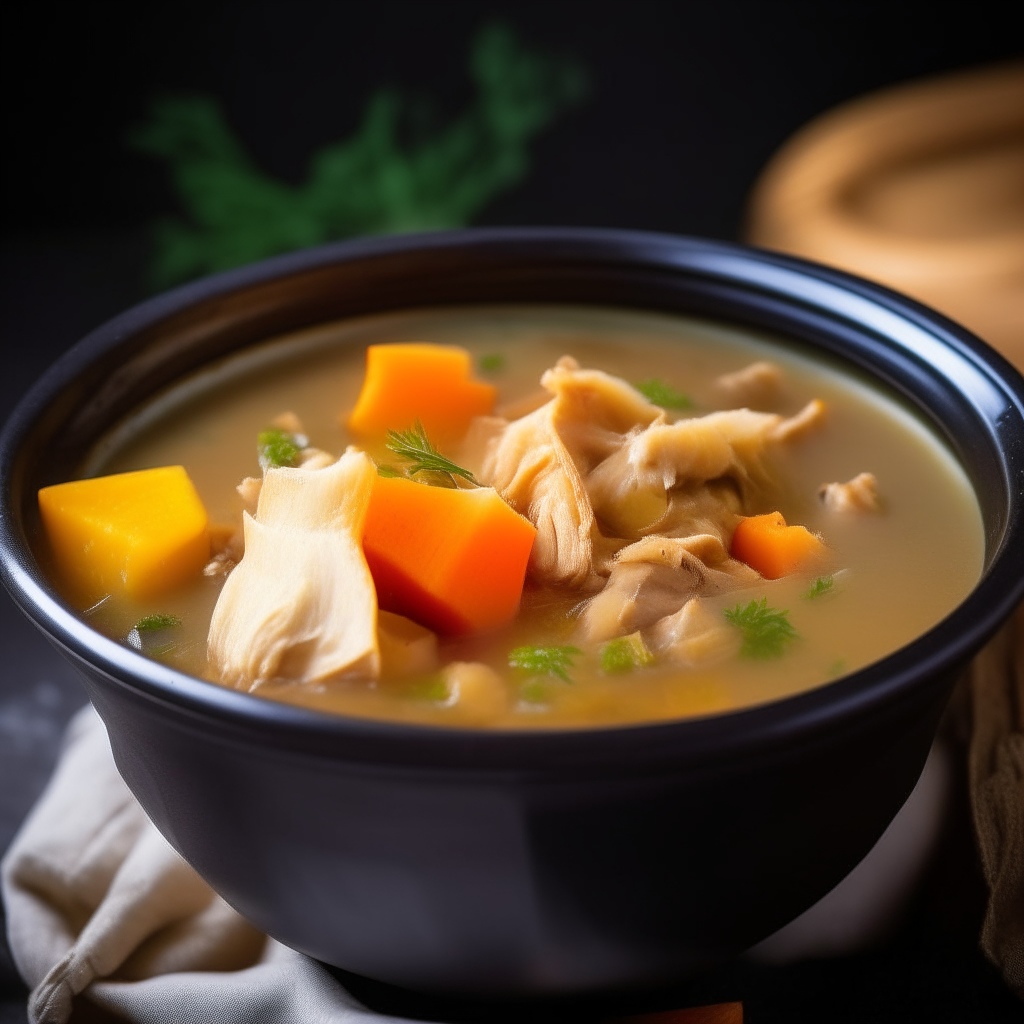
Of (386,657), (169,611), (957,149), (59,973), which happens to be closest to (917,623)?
(386,657)

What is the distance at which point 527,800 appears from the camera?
1.35 meters

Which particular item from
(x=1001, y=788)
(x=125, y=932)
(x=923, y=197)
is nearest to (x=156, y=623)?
(x=125, y=932)

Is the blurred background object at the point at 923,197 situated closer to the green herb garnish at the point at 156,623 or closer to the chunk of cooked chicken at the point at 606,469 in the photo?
the chunk of cooked chicken at the point at 606,469

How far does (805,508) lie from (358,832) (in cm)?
84

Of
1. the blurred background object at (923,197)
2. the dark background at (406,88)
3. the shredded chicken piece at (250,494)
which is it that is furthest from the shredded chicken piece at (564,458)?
the dark background at (406,88)

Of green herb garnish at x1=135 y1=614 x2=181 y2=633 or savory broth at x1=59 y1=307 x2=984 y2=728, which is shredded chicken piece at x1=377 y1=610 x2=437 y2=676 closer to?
savory broth at x1=59 y1=307 x2=984 y2=728

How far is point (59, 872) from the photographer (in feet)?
6.81

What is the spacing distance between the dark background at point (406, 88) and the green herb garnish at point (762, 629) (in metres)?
2.71

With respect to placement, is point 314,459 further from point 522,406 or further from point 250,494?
point 522,406

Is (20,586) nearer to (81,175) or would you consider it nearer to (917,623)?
(917,623)

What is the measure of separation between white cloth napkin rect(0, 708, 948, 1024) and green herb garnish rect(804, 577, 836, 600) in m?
0.45

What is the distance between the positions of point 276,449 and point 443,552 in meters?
0.51

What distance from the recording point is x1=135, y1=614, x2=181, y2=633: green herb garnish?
5.66ft

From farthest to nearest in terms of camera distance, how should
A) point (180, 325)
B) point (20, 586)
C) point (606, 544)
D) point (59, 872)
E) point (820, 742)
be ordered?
point (180, 325) < point (59, 872) < point (606, 544) < point (20, 586) < point (820, 742)
